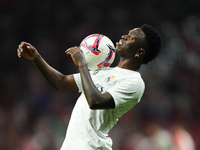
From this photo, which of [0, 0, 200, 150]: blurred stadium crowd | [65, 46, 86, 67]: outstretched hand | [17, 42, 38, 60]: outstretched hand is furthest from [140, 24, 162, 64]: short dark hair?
[0, 0, 200, 150]: blurred stadium crowd

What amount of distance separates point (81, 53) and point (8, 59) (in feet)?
17.2

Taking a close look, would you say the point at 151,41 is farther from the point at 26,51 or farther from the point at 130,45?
the point at 26,51

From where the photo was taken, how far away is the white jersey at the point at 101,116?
2.57 meters

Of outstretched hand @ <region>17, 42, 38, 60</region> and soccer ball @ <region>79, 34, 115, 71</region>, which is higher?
outstretched hand @ <region>17, 42, 38, 60</region>

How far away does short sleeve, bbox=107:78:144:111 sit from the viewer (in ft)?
8.22

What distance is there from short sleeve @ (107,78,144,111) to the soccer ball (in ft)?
1.00

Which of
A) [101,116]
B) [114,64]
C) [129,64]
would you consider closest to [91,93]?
[101,116]

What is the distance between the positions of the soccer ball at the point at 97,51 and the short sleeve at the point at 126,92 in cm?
30

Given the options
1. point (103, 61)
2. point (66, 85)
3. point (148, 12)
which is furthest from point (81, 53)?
point (148, 12)

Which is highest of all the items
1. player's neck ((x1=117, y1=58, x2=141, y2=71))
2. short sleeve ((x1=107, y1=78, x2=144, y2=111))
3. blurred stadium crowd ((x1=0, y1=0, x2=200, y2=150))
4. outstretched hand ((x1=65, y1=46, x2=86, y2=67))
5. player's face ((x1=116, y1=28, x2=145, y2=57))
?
outstretched hand ((x1=65, y1=46, x2=86, y2=67))

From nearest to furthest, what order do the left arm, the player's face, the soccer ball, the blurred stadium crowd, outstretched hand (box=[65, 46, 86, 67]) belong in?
the left arm
outstretched hand (box=[65, 46, 86, 67])
the soccer ball
the player's face
the blurred stadium crowd

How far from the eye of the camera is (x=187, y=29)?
7.95m

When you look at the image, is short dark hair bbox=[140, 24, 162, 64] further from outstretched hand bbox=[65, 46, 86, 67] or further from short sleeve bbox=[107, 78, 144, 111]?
outstretched hand bbox=[65, 46, 86, 67]

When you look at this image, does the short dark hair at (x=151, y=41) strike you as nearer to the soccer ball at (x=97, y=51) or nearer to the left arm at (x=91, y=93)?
the soccer ball at (x=97, y=51)
